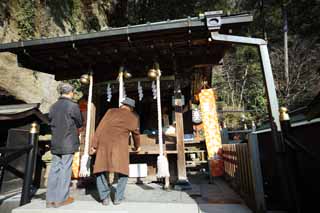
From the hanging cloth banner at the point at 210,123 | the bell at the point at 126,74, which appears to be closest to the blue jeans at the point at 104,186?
the bell at the point at 126,74

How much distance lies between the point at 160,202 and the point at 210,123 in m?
2.50

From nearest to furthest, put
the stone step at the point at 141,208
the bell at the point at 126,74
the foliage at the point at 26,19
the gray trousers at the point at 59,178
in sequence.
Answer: the stone step at the point at 141,208 → the gray trousers at the point at 59,178 → the bell at the point at 126,74 → the foliage at the point at 26,19

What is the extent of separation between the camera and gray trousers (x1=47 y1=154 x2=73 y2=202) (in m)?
2.64

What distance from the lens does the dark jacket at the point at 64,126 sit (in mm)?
2725

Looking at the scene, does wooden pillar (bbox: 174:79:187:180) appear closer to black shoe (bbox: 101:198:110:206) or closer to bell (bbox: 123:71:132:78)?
bell (bbox: 123:71:132:78)

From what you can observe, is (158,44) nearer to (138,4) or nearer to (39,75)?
(39,75)

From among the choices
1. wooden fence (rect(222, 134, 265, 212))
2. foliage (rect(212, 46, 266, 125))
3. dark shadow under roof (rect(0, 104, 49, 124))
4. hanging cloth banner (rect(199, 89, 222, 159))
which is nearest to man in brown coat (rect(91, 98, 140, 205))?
wooden fence (rect(222, 134, 265, 212))

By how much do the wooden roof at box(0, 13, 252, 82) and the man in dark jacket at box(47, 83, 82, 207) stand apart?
1.29 metres

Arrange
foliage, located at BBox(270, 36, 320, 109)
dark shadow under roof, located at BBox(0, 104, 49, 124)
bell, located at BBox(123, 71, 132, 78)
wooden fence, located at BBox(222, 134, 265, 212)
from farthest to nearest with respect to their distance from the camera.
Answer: foliage, located at BBox(270, 36, 320, 109), bell, located at BBox(123, 71, 132, 78), dark shadow under roof, located at BBox(0, 104, 49, 124), wooden fence, located at BBox(222, 134, 265, 212)

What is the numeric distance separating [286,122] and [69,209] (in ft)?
10.7

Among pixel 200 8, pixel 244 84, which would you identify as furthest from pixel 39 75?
pixel 244 84

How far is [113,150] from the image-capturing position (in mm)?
2740

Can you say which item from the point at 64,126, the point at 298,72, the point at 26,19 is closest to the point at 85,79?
Answer: the point at 64,126

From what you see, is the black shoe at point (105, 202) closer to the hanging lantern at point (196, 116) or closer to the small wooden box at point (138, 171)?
the small wooden box at point (138, 171)
